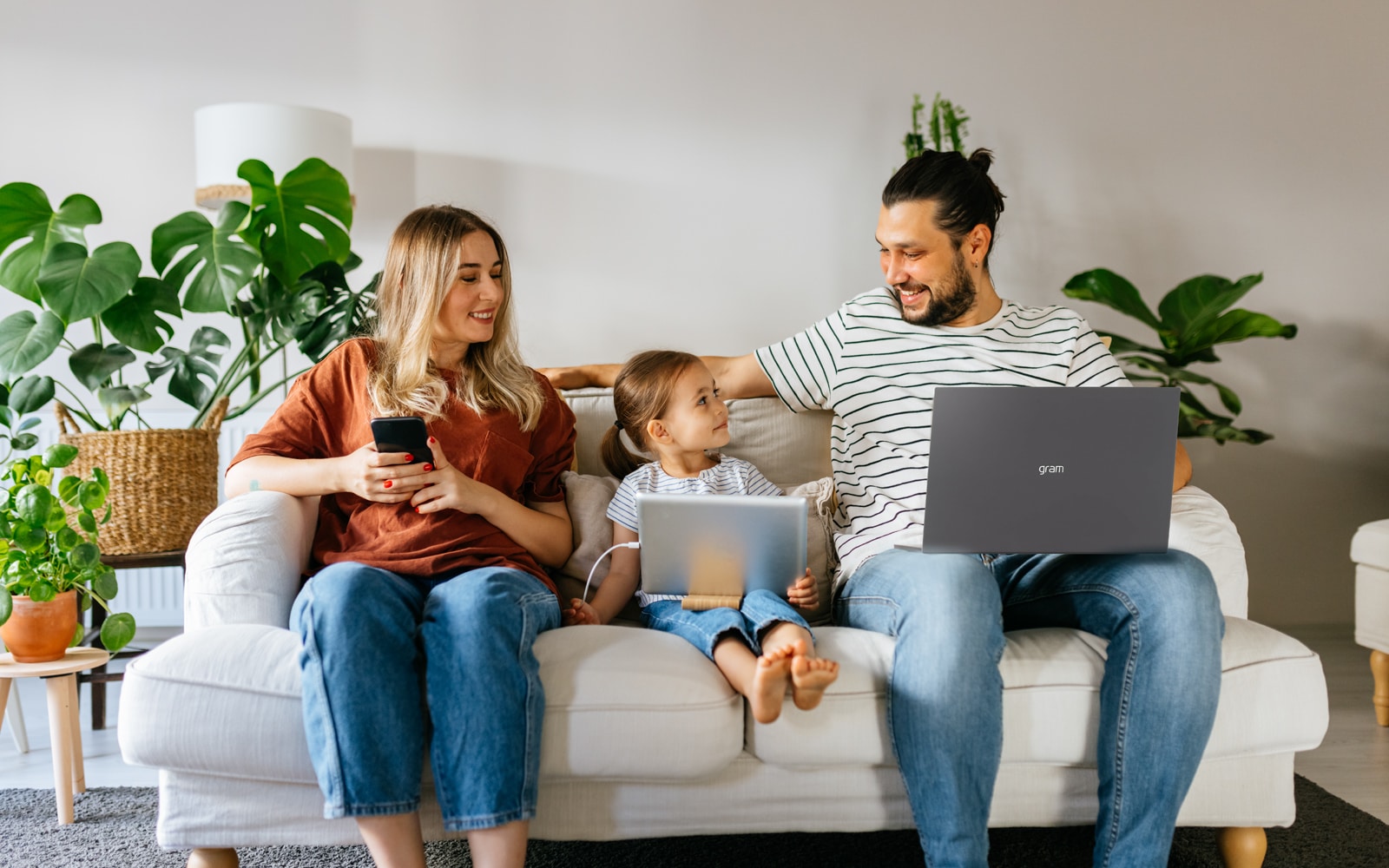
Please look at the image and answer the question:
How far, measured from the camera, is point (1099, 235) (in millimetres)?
3129

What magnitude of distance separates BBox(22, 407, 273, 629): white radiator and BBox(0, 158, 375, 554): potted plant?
52 centimetres

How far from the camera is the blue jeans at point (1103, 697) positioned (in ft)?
4.22

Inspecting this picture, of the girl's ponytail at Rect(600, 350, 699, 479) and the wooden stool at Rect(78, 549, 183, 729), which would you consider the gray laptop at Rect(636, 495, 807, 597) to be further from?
the wooden stool at Rect(78, 549, 183, 729)

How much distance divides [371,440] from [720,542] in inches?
23.0

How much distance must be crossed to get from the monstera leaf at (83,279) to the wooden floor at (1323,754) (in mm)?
866

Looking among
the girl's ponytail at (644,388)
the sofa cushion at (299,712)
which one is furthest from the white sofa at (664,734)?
the girl's ponytail at (644,388)

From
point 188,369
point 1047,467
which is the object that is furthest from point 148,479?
point 1047,467

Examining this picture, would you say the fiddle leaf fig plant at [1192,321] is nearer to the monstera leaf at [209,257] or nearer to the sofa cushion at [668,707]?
the sofa cushion at [668,707]

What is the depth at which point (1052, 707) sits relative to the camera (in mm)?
1387

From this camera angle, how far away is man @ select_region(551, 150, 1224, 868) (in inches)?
51.4

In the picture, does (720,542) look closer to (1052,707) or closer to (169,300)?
(1052,707)

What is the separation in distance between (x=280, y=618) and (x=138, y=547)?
864 millimetres

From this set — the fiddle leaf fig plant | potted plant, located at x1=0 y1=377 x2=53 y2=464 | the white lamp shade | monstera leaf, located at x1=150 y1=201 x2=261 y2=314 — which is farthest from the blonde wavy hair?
the fiddle leaf fig plant

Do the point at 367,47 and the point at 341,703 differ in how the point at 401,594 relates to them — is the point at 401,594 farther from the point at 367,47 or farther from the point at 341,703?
the point at 367,47
